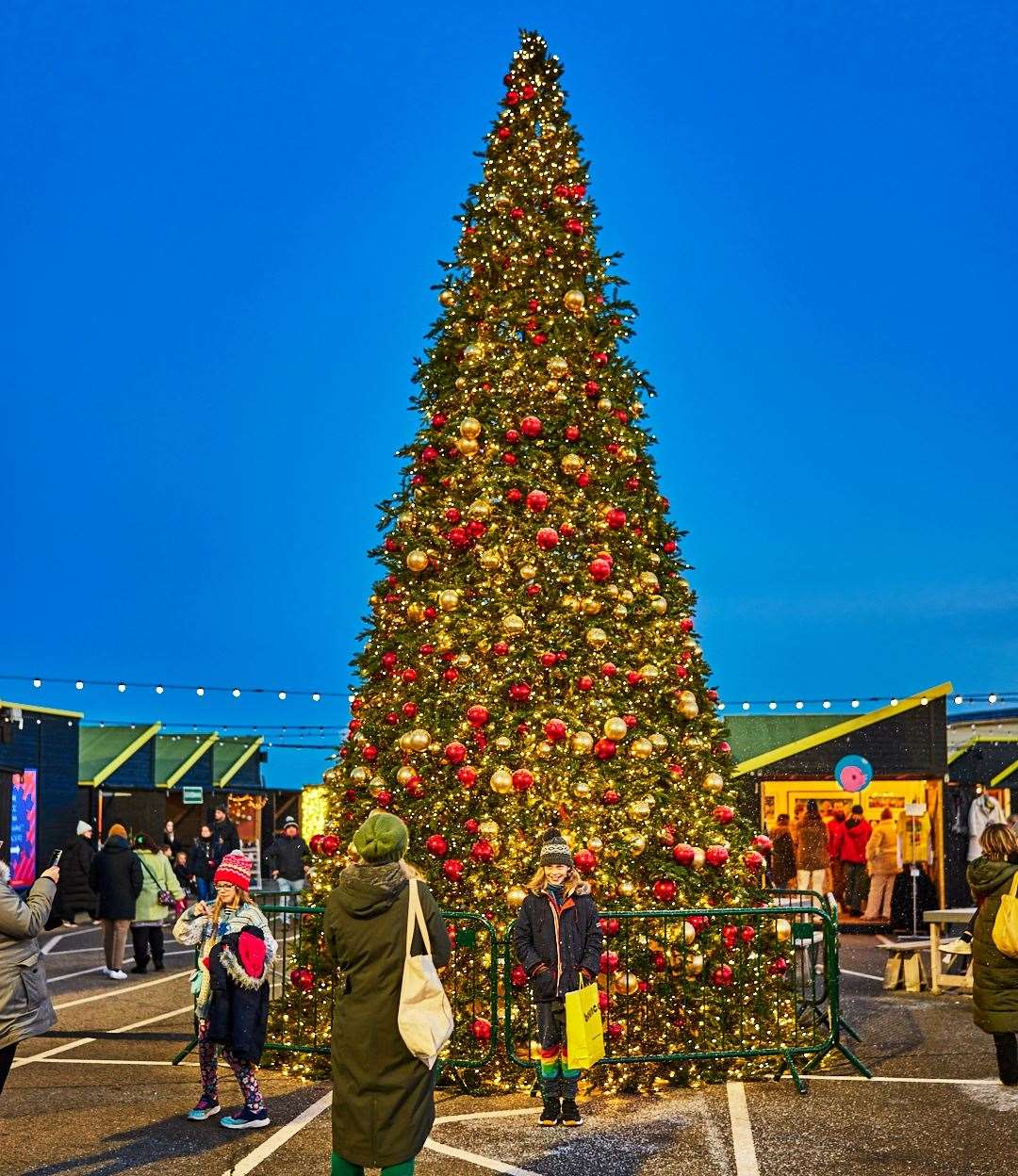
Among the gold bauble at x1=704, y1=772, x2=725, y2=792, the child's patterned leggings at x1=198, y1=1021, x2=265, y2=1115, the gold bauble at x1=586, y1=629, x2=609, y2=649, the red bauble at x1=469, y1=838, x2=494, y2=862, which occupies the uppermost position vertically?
the gold bauble at x1=586, y1=629, x2=609, y2=649

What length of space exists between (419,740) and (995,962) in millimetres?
4037

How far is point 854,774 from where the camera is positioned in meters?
22.9

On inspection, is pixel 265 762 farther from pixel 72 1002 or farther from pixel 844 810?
pixel 72 1002

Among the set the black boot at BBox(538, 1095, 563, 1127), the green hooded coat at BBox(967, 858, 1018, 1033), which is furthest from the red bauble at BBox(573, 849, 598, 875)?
the green hooded coat at BBox(967, 858, 1018, 1033)

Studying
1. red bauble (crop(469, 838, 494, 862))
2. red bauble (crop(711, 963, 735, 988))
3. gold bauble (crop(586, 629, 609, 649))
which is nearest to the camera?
red bauble (crop(469, 838, 494, 862))

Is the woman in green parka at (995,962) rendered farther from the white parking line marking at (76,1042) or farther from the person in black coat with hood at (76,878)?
the person in black coat with hood at (76,878)

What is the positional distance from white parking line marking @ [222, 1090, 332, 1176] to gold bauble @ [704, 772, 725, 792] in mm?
3428

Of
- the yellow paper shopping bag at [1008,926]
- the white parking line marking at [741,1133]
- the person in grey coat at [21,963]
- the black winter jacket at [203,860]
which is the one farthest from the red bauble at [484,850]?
the black winter jacket at [203,860]

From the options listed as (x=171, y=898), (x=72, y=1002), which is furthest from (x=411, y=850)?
(x=171, y=898)

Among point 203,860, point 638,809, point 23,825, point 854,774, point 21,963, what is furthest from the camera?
point 23,825

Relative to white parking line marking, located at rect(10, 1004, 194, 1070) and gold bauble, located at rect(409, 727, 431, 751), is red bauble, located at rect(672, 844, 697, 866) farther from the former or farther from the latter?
white parking line marking, located at rect(10, 1004, 194, 1070)

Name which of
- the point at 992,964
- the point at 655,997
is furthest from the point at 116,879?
the point at 992,964

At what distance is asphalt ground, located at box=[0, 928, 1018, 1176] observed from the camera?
7.27 metres

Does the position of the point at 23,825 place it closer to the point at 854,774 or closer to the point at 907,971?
the point at 854,774
